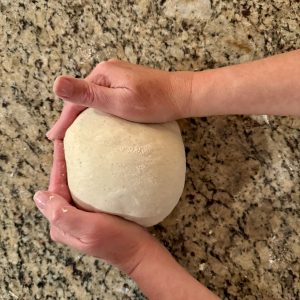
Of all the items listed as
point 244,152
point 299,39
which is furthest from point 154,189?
point 299,39

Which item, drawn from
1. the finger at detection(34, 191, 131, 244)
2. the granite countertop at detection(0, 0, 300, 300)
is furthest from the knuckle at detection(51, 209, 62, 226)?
the granite countertop at detection(0, 0, 300, 300)

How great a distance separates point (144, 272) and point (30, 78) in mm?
481

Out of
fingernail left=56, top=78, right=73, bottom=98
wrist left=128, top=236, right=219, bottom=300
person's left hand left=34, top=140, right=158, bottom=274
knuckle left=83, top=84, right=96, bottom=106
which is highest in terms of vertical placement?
fingernail left=56, top=78, right=73, bottom=98

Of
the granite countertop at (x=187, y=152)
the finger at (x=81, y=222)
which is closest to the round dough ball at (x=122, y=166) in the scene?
the finger at (x=81, y=222)

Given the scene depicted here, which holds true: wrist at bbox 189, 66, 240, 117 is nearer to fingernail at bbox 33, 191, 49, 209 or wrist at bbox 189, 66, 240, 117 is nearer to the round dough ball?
the round dough ball

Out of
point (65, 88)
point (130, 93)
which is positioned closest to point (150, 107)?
point (130, 93)

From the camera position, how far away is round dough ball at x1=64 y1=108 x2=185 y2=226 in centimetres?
74

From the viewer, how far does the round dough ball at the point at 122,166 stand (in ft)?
2.41

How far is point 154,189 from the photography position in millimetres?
746

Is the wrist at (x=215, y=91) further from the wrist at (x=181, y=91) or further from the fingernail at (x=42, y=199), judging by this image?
the fingernail at (x=42, y=199)

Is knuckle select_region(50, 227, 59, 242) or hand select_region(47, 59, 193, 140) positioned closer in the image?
hand select_region(47, 59, 193, 140)

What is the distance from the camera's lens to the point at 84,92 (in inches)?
28.5

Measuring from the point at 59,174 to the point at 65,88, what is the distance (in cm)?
21

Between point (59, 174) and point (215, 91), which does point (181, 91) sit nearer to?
point (215, 91)
